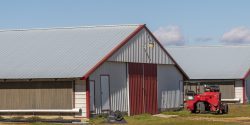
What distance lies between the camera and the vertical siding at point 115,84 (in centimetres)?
3884

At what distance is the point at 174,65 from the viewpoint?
50.9 metres

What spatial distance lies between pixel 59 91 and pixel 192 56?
106 ft

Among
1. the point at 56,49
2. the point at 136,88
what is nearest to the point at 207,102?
the point at 136,88

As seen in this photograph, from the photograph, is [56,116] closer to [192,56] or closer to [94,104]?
[94,104]

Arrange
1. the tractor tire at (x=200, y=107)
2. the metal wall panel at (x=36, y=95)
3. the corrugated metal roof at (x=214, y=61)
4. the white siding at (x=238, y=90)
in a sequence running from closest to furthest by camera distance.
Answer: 1. the metal wall panel at (x=36, y=95)
2. the tractor tire at (x=200, y=107)
3. the white siding at (x=238, y=90)
4. the corrugated metal roof at (x=214, y=61)

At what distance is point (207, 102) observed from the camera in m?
46.0

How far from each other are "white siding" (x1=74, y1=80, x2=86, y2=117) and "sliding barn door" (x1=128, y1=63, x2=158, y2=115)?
19.0 feet

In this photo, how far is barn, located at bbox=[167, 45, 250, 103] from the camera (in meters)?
61.8

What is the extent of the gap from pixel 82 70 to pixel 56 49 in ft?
17.1

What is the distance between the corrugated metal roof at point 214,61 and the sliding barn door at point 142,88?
56.3 feet

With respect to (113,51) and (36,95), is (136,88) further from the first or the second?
(36,95)

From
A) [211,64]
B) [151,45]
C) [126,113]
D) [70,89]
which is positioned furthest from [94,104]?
[211,64]

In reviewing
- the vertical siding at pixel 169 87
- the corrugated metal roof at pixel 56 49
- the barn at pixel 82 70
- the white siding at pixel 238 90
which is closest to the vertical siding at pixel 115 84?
the barn at pixel 82 70

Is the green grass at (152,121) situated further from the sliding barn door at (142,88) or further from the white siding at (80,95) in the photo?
the sliding barn door at (142,88)
